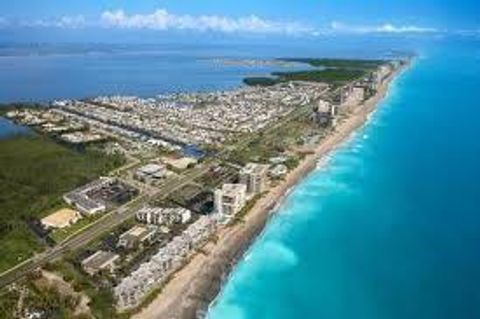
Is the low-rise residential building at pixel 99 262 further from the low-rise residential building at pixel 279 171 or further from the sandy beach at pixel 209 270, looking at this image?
the low-rise residential building at pixel 279 171

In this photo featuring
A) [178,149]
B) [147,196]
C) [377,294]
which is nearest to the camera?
[377,294]

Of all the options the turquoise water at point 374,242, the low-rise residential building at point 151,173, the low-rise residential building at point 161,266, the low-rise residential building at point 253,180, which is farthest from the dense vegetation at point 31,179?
the turquoise water at point 374,242

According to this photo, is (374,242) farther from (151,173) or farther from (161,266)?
(151,173)

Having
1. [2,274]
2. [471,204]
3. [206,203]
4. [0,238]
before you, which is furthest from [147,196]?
[471,204]

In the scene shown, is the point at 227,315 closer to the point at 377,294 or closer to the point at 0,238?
the point at 377,294

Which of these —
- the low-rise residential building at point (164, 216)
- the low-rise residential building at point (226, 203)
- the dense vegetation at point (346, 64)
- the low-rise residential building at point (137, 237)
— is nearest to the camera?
the low-rise residential building at point (137, 237)

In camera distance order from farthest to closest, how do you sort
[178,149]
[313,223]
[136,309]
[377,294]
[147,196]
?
[178,149], [147,196], [313,223], [377,294], [136,309]
